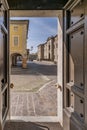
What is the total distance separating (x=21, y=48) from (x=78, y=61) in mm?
21973

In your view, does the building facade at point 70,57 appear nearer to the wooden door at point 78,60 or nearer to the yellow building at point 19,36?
the wooden door at point 78,60

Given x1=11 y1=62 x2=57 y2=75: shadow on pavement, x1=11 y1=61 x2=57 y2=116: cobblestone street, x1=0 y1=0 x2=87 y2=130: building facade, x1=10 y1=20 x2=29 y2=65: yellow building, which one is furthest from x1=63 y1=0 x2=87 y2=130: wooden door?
x1=10 y1=20 x2=29 y2=65: yellow building

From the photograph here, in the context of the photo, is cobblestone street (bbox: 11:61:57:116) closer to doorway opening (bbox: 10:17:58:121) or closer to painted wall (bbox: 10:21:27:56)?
doorway opening (bbox: 10:17:58:121)

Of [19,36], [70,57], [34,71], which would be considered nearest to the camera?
[70,57]

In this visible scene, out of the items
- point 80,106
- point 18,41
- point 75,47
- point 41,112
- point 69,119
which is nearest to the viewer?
point 80,106

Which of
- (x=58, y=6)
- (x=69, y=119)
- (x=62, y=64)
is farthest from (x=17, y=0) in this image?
(x=69, y=119)

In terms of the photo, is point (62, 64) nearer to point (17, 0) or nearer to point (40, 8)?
point (40, 8)

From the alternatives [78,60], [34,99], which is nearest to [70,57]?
[78,60]

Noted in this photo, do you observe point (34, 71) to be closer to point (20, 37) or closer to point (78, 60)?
point (20, 37)

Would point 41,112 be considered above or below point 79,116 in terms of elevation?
below

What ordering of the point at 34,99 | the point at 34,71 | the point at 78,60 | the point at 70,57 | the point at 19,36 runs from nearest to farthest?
the point at 78,60 < the point at 70,57 < the point at 34,99 < the point at 34,71 < the point at 19,36

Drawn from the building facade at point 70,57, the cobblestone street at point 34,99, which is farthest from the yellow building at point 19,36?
the building facade at point 70,57

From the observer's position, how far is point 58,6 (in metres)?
3.22

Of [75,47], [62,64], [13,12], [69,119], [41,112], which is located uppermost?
[13,12]
